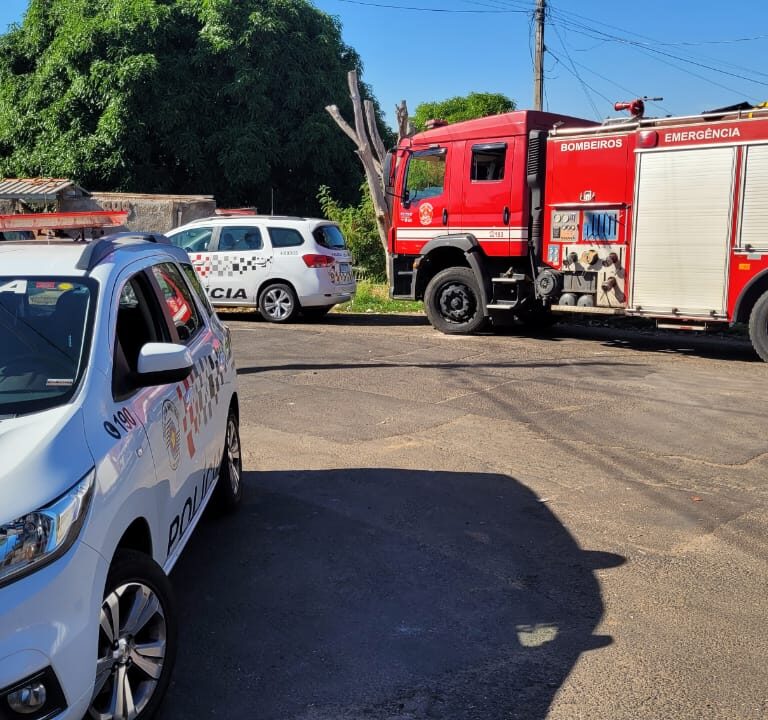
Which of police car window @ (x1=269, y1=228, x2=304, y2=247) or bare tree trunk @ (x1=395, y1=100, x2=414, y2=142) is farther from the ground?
bare tree trunk @ (x1=395, y1=100, x2=414, y2=142)

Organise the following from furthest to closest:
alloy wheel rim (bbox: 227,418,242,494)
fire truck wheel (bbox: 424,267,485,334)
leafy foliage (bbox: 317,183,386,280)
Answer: leafy foliage (bbox: 317,183,386,280)
fire truck wheel (bbox: 424,267,485,334)
alloy wheel rim (bbox: 227,418,242,494)

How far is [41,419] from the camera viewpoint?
3008 millimetres

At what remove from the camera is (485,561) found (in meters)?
Answer: 4.77

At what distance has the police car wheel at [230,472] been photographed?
524 centimetres

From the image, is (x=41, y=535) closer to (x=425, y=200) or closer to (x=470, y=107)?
(x=425, y=200)

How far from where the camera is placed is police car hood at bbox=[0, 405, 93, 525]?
2.59 m

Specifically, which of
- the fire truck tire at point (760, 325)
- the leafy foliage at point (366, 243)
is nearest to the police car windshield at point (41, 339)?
the fire truck tire at point (760, 325)

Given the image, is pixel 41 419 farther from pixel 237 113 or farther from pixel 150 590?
pixel 237 113

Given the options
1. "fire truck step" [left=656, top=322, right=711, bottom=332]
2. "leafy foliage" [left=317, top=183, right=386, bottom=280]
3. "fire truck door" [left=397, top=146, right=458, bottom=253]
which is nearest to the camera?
"fire truck step" [left=656, top=322, right=711, bottom=332]

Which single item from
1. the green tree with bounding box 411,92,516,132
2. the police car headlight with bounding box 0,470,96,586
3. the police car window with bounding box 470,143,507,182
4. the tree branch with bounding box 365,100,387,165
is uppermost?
the green tree with bounding box 411,92,516,132

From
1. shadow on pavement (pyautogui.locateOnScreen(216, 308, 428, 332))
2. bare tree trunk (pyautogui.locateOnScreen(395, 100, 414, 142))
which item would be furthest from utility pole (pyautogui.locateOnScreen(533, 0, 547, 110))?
shadow on pavement (pyautogui.locateOnScreen(216, 308, 428, 332))

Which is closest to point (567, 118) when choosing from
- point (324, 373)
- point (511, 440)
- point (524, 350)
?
point (524, 350)

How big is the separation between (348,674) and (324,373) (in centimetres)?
699

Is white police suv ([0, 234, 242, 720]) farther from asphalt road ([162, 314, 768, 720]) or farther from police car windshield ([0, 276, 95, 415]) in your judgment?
asphalt road ([162, 314, 768, 720])
